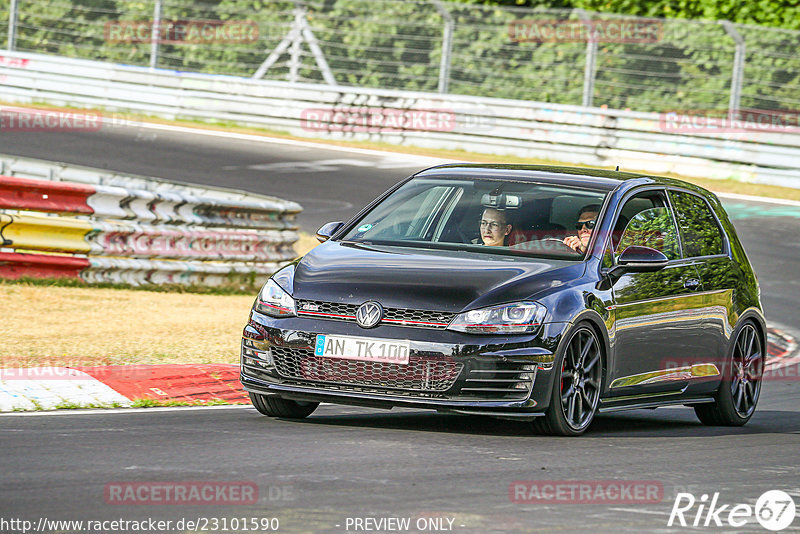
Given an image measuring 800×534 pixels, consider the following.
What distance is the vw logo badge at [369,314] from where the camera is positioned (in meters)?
7.85

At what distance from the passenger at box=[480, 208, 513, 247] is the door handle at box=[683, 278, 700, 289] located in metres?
1.28

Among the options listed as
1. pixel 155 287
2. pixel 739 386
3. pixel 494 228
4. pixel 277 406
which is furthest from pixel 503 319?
pixel 155 287

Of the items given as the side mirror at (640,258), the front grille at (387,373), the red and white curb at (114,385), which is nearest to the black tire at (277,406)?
the front grille at (387,373)

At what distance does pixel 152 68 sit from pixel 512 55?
7.14m

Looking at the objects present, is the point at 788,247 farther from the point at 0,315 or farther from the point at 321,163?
the point at 0,315

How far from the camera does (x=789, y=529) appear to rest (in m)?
6.09

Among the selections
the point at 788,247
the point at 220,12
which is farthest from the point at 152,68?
the point at 788,247

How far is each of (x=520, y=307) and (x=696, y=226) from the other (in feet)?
8.38

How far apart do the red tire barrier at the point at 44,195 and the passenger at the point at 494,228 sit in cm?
587

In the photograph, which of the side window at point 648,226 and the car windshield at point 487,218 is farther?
the side window at point 648,226

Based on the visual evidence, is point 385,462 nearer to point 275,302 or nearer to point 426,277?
point 426,277

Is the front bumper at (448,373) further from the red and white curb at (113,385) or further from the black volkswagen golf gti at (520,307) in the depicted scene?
the red and white curb at (113,385)

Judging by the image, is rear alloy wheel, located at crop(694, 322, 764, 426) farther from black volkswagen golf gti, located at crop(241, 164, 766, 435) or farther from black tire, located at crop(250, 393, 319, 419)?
black tire, located at crop(250, 393, 319, 419)

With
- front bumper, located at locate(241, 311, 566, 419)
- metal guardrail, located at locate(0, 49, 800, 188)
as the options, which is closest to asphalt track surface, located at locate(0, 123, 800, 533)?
front bumper, located at locate(241, 311, 566, 419)
